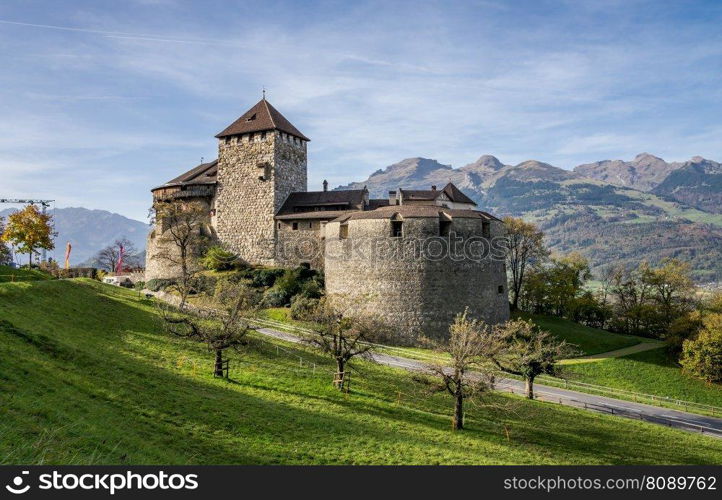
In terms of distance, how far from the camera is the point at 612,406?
34906 mm

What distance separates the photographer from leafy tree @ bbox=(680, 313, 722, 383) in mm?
44062

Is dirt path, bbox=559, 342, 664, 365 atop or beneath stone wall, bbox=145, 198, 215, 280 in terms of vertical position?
beneath

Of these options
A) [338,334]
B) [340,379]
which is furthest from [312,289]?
[340,379]

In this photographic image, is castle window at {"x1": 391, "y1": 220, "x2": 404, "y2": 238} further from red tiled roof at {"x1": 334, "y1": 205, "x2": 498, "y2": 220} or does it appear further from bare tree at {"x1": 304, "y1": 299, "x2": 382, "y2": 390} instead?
Result: bare tree at {"x1": 304, "y1": 299, "x2": 382, "y2": 390}

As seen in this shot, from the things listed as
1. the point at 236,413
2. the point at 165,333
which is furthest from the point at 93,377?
the point at 165,333

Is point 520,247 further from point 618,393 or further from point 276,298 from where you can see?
point 276,298

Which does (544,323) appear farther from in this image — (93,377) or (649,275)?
(93,377)

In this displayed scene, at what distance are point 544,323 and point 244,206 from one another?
37.6 meters

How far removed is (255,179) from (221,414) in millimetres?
42706

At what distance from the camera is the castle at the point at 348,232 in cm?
4728

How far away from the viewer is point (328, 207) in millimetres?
57906

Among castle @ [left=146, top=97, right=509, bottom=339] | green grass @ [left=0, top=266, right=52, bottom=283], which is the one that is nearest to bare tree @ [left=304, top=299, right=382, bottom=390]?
castle @ [left=146, top=97, right=509, bottom=339]

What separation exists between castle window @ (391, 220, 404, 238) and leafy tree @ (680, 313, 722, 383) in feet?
92.4

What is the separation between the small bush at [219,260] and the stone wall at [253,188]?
5.15 feet
